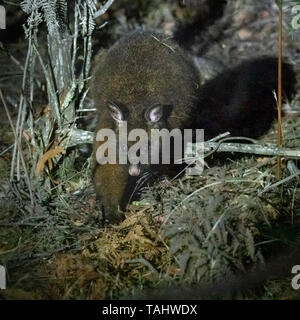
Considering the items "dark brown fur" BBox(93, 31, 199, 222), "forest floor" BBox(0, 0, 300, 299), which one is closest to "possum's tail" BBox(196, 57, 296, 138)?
"forest floor" BBox(0, 0, 300, 299)

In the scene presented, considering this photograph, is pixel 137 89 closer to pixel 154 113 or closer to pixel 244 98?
pixel 154 113

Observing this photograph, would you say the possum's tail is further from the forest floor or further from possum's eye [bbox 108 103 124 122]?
possum's eye [bbox 108 103 124 122]

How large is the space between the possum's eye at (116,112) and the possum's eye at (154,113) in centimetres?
24

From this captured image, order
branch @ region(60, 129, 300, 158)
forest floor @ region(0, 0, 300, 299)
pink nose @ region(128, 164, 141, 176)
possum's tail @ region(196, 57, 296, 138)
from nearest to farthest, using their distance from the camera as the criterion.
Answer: forest floor @ region(0, 0, 300, 299) < branch @ region(60, 129, 300, 158) < pink nose @ region(128, 164, 141, 176) < possum's tail @ region(196, 57, 296, 138)

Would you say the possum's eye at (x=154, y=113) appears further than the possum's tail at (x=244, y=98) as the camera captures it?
No

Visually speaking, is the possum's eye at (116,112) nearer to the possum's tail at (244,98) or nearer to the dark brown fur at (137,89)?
the dark brown fur at (137,89)

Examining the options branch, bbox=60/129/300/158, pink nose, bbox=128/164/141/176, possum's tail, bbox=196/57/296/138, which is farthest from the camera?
possum's tail, bbox=196/57/296/138

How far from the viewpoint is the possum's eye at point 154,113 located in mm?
4988

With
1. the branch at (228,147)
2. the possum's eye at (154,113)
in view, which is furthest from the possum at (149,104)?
the branch at (228,147)

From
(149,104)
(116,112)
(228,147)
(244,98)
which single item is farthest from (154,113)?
(244,98)

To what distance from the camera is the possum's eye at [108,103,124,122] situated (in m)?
4.93

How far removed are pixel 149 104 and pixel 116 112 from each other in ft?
1.21

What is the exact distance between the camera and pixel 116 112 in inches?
197
